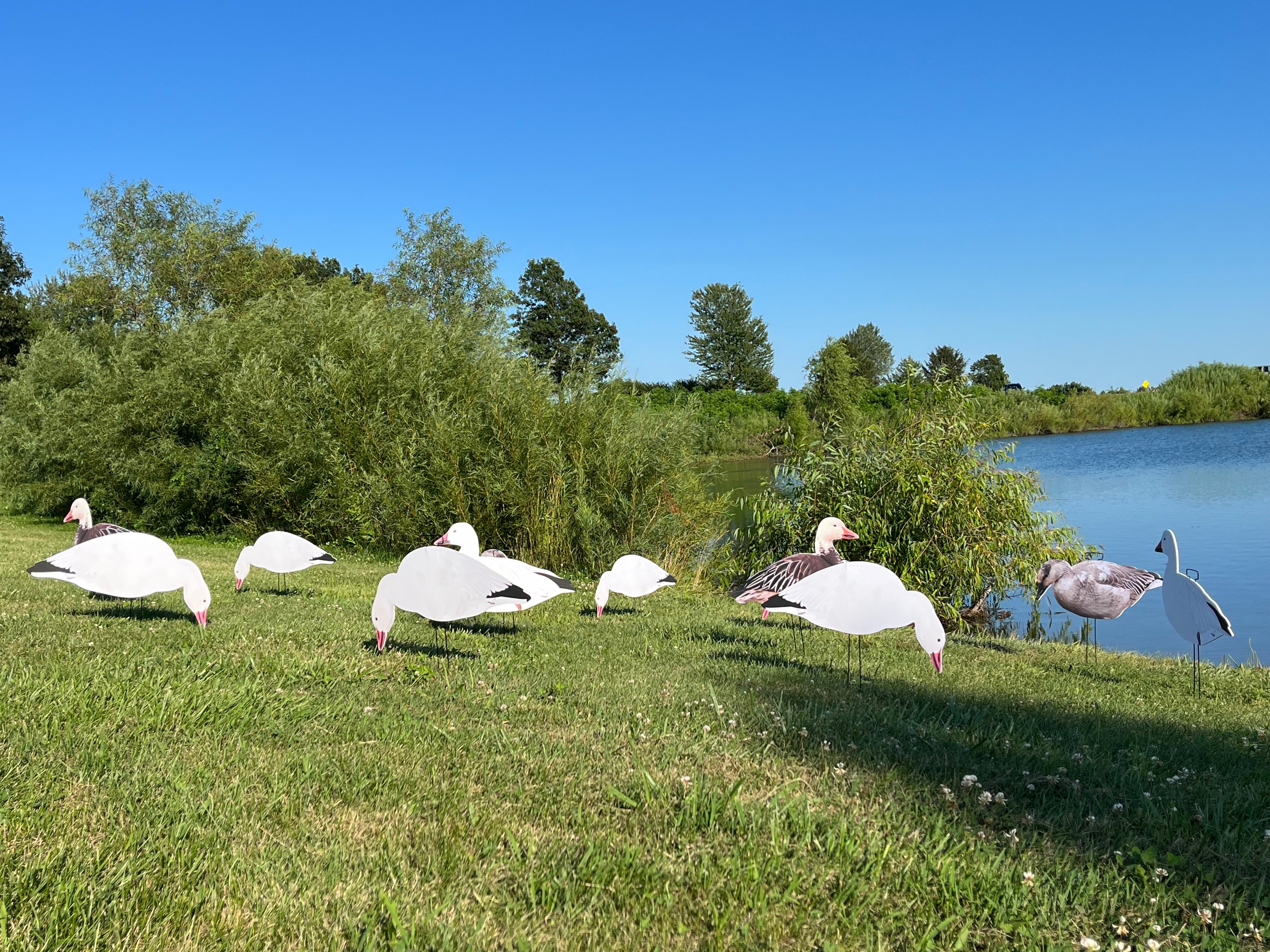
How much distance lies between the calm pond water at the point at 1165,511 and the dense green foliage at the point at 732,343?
35.5m

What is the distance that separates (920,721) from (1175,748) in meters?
1.39

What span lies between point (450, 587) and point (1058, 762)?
3.69 metres

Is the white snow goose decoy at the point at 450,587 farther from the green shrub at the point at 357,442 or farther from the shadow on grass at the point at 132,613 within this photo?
the green shrub at the point at 357,442

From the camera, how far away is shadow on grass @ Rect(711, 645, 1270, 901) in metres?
3.41

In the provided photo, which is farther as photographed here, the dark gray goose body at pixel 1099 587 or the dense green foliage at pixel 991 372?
the dense green foliage at pixel 991 372

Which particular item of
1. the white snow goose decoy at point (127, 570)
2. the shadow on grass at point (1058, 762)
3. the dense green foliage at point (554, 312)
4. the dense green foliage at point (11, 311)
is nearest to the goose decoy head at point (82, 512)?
the white snow goose decoy at point (127, 570)

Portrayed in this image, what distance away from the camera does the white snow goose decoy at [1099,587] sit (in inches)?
302

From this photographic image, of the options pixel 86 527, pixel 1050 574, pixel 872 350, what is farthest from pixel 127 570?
pixel 872 350

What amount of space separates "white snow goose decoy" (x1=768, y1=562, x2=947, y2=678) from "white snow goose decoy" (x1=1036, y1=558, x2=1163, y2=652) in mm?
2724

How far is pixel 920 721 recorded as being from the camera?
5.04 meters

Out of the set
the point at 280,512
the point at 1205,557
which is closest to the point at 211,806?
the point at 280,512

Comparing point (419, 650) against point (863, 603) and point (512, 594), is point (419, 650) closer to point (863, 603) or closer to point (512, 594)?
point (512, 594)

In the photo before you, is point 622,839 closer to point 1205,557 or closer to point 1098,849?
point 1098,849

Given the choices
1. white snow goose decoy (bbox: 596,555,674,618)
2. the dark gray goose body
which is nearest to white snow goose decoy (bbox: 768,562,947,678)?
the dark gray goose body
